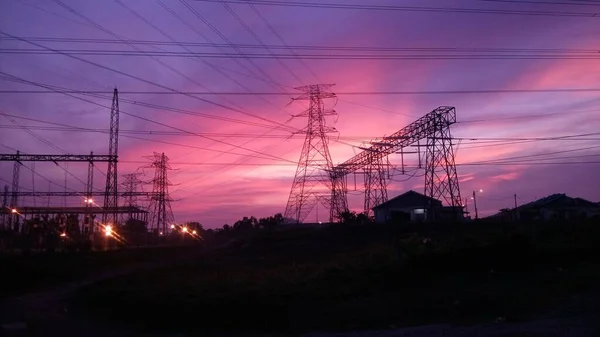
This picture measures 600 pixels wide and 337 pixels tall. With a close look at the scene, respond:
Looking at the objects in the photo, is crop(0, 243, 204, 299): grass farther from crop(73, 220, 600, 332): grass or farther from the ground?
crop(73, 220, 600, 332): grass

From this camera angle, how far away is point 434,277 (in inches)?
1022

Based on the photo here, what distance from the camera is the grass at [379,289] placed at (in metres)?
21.0

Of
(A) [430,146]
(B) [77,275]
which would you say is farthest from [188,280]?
(A) [430,146]

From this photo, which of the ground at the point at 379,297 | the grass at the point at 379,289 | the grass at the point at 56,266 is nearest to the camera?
the ground at the point at 379,297

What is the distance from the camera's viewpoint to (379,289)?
24.8m

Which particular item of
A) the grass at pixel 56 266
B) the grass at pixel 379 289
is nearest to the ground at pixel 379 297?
the grass at pixel 379 289

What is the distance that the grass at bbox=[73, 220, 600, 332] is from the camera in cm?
2097

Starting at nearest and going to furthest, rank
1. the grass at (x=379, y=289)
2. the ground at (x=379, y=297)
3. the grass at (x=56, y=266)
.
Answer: the ground at (x=379, y=297), the grass at (x=379, y=289), the grass at (x=56, y=266)

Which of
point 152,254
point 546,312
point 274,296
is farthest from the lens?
point 152,254

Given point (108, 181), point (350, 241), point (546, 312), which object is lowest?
point (546, 312)

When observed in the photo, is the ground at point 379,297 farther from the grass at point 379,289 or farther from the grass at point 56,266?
the grass at point 56,266

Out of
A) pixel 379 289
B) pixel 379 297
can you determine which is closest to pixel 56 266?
pixel 379 289

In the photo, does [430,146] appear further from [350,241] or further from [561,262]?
[561,262]

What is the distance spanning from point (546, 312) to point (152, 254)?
38.6 metres
